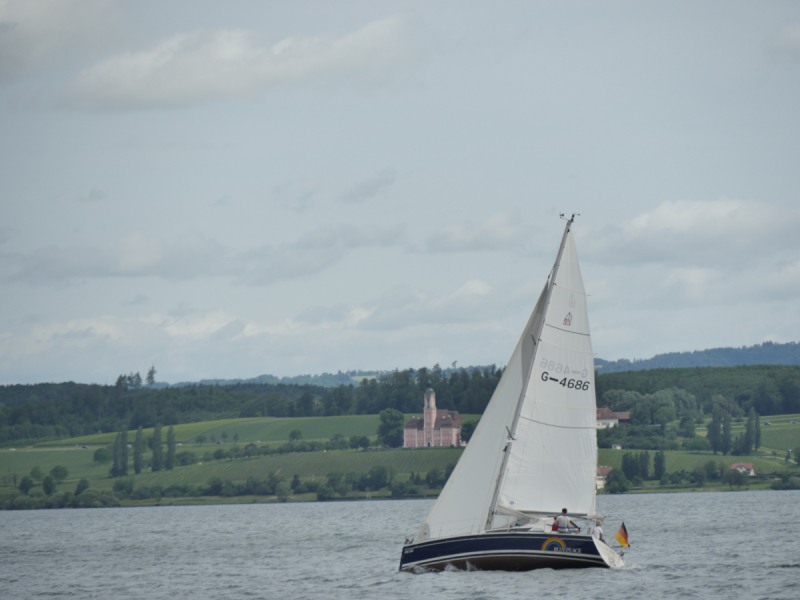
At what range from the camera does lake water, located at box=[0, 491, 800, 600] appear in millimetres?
35469

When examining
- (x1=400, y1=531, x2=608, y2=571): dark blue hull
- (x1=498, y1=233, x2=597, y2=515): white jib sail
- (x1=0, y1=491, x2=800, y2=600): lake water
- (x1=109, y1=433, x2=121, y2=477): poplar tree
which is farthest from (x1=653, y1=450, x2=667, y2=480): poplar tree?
(x1=498, y1=233, x2=597, y2=515): white jib sail

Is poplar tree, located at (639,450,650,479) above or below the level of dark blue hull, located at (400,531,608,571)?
below

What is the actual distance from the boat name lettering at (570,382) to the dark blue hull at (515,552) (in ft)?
17.3

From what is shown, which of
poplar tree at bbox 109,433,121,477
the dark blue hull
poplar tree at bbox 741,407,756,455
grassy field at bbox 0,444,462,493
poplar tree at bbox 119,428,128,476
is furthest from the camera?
poplar tree at bbox 119,428,128,476

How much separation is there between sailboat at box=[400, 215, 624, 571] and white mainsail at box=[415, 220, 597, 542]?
0.04m

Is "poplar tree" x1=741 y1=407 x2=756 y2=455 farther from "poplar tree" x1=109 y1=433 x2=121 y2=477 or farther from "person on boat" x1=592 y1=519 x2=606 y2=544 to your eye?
"person on boat" x1=592 y1=519 x2=606 y2=544

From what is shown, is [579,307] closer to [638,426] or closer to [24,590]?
[24,590]

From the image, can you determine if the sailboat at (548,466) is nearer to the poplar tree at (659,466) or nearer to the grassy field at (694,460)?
the poplar tree at (659,466)

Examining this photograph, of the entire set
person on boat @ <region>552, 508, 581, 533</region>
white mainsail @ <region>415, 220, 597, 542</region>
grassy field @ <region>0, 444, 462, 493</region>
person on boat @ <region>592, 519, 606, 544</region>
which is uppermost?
white mainsail @ <region>415, 220, 597, 542</region>

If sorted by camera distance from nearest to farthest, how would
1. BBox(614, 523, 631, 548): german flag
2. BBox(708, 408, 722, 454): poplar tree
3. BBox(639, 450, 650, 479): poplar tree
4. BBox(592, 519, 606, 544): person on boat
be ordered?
BBox(592, 519, 606, 544): person on boat → BBox(614, 523, 631, 548): german flag → BBox(639, 450, 650, 479): poplar tree → BBox(708, 408, 722, 454): poplar tree

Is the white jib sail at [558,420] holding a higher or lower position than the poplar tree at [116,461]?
higher

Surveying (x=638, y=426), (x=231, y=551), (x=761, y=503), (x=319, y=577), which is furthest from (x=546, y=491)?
(x=638, y=426)

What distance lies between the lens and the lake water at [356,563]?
35469mm

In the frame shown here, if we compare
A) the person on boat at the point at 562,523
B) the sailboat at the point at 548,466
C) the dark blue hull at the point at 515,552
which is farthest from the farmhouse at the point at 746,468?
the person on boat at the point at 562,523
